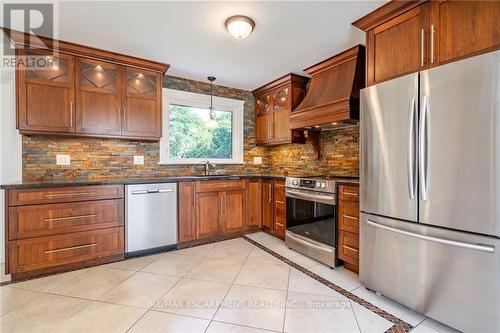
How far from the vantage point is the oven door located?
2.64 m

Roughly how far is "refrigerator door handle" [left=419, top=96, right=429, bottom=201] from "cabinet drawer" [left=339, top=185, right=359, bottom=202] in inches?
27.9

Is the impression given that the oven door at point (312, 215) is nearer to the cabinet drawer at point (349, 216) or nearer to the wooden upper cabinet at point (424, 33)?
the cabinet drawer at point (349, 216)

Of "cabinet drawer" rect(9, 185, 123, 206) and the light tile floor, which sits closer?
the light tile floor

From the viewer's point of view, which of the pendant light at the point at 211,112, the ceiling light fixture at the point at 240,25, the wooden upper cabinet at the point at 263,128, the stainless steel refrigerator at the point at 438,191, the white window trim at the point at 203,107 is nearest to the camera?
the stainless steel refrigerator at the point at 438,191

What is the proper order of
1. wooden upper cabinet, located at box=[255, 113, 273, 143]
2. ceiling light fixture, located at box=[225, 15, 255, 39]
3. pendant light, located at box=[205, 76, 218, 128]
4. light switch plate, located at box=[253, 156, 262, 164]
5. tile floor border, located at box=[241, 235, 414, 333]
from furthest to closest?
1. light switch plate, located at box=[253, 156, 262, 164]
2. wooden upper cabinet, located at box=[255, 113, 273, 143]
3. pendant light, located at box=[205, 76, 218, 128]
4. ceiling light fixture, located at box=[225, 15, 255, 39]
5. tile floor border, located at box=[241, 235, 414, 333]

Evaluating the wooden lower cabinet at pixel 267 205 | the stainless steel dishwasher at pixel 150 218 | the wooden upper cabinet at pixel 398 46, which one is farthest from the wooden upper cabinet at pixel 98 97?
the wooden upper cabinet at pixel 398 46

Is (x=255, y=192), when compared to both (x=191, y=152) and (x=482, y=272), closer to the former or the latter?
(x=191, y=152)

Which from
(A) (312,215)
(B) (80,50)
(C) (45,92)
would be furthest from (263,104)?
(C) (45,92)

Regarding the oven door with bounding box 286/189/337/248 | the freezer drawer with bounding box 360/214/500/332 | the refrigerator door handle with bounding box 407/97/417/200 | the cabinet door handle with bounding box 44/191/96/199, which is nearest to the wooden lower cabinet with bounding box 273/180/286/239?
the oven door with bounding box 286/189/337/248

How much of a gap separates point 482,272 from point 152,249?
121 inches

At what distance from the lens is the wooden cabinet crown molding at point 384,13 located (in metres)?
1.87

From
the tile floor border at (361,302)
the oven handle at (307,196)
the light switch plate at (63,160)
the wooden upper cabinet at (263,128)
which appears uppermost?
the wooden upper cabinet at (263,128)

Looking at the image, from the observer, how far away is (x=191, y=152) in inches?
154

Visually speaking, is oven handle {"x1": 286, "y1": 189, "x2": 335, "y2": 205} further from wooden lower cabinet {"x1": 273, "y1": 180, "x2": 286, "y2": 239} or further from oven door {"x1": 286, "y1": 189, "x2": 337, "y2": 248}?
wooden lower cabinet {"x1": 273, "y1": 180, "x2": 286, "y2": 239}
